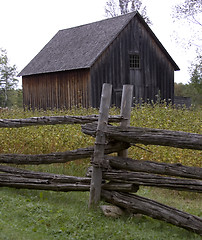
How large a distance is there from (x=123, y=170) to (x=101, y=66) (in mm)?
16258

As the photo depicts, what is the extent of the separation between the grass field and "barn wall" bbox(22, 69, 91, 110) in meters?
10.3

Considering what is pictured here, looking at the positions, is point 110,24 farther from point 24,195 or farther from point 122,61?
point 24,195

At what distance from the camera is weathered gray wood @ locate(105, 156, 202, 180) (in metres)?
5.61

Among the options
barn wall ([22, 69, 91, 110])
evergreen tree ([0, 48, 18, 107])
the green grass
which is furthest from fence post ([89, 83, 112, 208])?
evergreen tree ([0, 48, 18, 107])

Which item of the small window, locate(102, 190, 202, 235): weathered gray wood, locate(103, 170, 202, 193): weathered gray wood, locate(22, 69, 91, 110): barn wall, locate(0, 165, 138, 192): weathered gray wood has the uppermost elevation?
the small window

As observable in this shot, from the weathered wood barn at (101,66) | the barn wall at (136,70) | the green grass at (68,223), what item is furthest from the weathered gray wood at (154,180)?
the barn wall at (136,70)

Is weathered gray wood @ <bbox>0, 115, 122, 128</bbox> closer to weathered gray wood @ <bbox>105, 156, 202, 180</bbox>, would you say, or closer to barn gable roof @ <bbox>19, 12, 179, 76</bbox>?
weathered gray wood @ <bbox>105, 156, 202, 180</bbox>

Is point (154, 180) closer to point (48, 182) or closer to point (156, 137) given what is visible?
point (156, 137)

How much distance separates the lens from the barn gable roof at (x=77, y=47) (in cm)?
2203

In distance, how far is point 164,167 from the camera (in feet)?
19.1

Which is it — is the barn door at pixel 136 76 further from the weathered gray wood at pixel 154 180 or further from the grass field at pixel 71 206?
the weathered gray wood at pixel 154 180

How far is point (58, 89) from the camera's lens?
79.4ft

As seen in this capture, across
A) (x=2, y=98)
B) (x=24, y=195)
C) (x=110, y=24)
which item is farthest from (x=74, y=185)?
(x=2, y=98)

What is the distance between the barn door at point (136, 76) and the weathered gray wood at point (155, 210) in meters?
17.7
